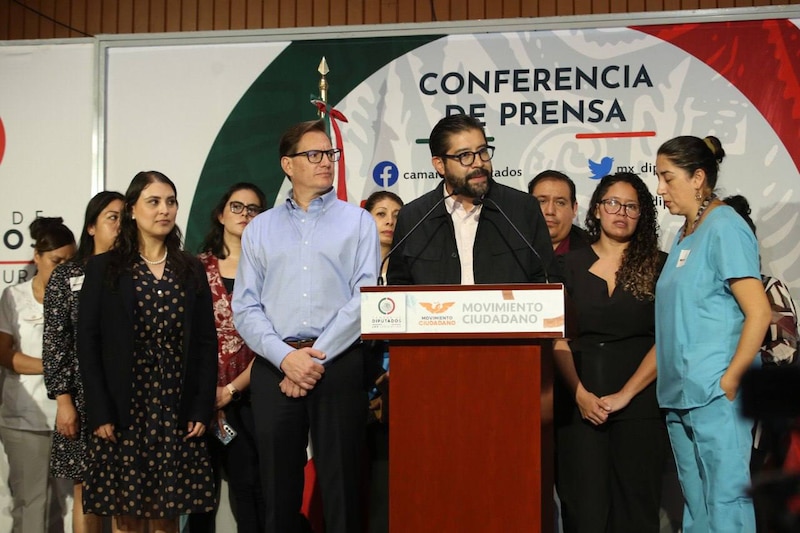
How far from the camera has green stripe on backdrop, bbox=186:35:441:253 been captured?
193 inches

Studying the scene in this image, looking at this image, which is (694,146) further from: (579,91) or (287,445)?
(287,445)

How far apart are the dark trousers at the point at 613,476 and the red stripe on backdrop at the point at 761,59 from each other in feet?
5.34

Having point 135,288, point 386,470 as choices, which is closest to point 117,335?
point 135,288

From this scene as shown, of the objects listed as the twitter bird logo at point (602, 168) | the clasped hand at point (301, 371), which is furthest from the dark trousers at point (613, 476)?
the twitter bird logo at point (602, 168)

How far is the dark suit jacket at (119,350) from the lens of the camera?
357cm

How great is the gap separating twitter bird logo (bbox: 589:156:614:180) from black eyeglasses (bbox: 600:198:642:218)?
67 cm

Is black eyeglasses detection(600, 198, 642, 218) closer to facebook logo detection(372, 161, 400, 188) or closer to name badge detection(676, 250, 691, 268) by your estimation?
name badge detection(676, 250, 691, 268)

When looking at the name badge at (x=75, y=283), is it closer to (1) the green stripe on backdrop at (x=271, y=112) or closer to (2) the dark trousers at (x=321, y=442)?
(1) the green stripe on backdrop at (x=271, y=112)

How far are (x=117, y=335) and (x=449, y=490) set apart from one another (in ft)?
4.86

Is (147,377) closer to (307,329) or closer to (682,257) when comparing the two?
(307,329)

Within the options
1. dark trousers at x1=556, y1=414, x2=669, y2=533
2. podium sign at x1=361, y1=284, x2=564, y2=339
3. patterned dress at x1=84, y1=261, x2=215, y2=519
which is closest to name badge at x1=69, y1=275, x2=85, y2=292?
patterned dress at x1=84, y1=261, x2=215, y2=519

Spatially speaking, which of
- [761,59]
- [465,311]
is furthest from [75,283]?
[761,59]

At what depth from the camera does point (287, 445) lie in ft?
11.2

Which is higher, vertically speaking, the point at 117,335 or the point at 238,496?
the point at 117,335
